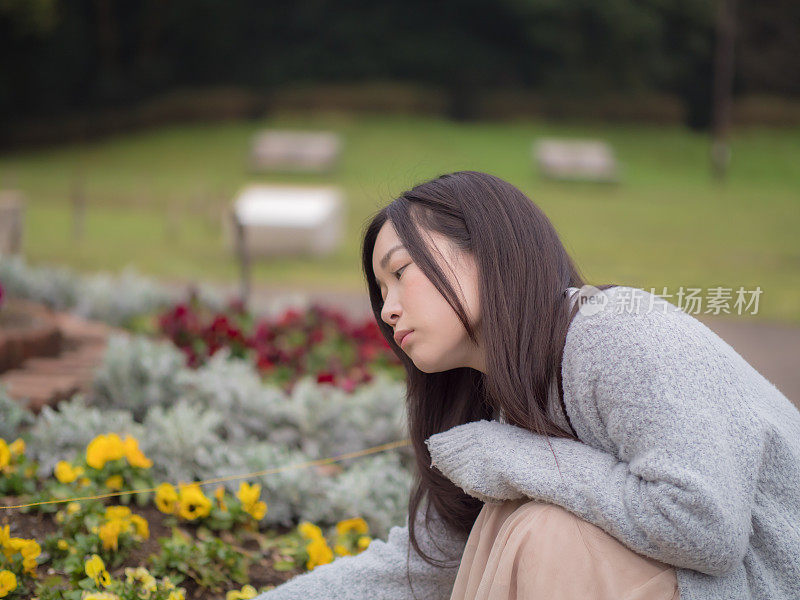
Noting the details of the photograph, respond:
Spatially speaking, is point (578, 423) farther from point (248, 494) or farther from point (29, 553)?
point (29, 553)

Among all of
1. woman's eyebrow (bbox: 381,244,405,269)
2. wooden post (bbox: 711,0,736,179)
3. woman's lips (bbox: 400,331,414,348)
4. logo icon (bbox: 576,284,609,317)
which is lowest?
woman's lips (bbox: 400,331,414,348)

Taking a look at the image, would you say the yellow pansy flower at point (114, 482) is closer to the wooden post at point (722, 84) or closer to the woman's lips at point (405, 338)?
the woman's lips at point (405, 338)

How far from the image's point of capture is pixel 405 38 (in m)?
21.4

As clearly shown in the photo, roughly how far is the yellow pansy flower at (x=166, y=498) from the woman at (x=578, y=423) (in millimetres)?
785

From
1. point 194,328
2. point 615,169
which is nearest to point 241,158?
point 615,169

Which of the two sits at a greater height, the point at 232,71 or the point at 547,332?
the point at 232,71

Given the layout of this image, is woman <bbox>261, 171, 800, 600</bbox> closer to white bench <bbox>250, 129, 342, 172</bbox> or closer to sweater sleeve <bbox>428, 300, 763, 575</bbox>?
sweater sleeve <bbox>428, 300, 763, 575</bbox>

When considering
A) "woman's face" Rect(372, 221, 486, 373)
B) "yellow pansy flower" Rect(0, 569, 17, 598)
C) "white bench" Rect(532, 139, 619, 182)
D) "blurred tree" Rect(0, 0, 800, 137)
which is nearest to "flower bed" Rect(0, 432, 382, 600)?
"yellow pansy flower" Rect(0, 569, 17, 598)

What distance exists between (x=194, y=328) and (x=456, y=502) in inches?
81.1

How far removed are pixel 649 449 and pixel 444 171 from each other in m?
4.69

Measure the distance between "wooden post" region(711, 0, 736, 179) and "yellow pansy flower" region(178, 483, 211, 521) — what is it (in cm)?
1538

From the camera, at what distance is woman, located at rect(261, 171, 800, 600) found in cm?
141

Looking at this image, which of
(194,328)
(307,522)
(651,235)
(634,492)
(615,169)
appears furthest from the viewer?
Answer: (615,169)

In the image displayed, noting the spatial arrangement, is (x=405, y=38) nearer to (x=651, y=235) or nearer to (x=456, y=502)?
(x=651, y=235)
